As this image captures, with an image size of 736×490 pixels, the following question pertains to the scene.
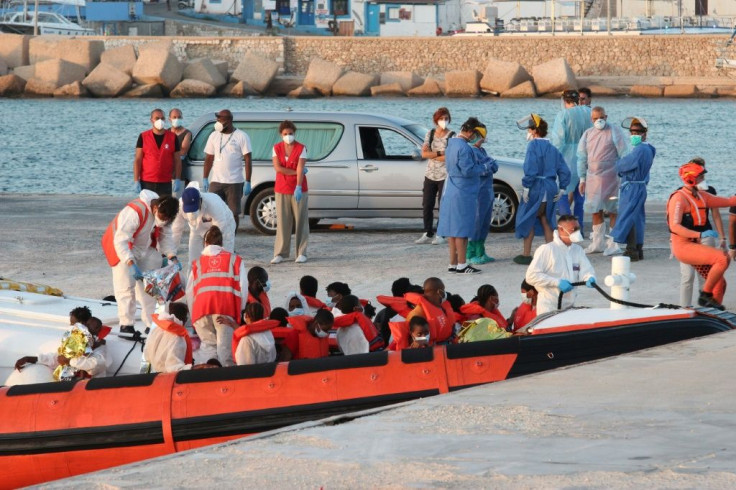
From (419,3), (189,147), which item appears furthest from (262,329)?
(419,3)

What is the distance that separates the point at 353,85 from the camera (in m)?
76.2

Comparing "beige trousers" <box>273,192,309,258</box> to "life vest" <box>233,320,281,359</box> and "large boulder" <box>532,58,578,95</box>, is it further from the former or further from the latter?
"large boulder" <box>532,58,578,95</box>

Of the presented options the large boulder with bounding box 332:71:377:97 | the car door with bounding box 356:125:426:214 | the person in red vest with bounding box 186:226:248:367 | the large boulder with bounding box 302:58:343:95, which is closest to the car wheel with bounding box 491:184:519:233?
the car door with bounding box 356:125:426:214

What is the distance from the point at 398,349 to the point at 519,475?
2.96 meters

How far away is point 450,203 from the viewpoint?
15.0 meters

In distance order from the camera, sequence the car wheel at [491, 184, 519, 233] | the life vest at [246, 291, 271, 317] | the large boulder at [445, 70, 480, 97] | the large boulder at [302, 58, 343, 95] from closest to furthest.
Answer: the life vest at [246, 291, 271, 317] → the car wheel at [491, 184, 519, 233] → the large boulder at [302, 58, 343, 95] → the large boulder at [445, 70, 480, 97]

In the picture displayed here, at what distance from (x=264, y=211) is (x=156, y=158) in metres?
1.93

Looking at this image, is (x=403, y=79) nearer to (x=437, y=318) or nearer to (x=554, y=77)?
(x=554, y=77)

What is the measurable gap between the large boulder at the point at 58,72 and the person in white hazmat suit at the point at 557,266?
68.7 meters

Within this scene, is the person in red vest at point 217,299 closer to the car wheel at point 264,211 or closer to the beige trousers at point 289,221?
the beige trousers at point 289,221

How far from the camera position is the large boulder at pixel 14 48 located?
8000cm

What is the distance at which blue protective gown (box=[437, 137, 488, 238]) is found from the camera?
14750 millimetres

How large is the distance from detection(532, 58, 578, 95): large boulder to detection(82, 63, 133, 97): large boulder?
22244 millimetres

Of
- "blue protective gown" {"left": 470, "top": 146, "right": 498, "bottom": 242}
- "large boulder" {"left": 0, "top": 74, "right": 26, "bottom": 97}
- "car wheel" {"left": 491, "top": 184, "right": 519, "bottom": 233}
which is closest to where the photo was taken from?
"blue protective gown" {"left": 470, "top": 146, "right": 498, "bottom": 242}
